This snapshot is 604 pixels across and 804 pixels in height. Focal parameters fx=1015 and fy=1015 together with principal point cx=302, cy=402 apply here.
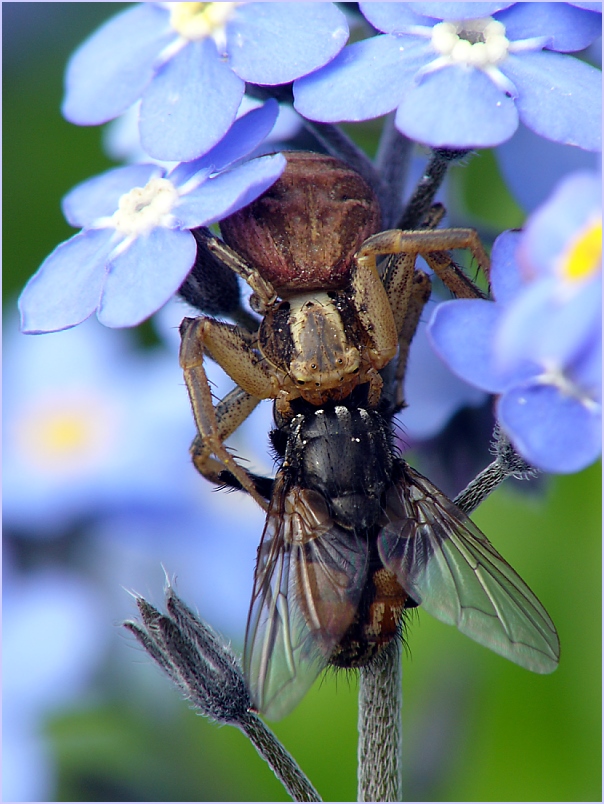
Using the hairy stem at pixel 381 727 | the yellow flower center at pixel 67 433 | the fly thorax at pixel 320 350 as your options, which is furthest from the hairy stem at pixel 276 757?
the yellow flower center at pixel 67 433

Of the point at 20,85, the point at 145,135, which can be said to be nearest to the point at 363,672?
the point at 145,135

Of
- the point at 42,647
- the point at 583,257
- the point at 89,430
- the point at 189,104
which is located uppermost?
the point at 189,104

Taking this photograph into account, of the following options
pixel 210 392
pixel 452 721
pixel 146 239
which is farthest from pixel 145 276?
pixel 452 721

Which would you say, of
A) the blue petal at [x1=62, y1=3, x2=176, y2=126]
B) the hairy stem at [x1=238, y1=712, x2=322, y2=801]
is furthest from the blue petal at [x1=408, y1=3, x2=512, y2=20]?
the hairy stem at [x1=238, y1=712, x2=322, y2=801]

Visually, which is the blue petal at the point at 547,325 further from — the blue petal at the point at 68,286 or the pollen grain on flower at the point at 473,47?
the blue petal at the point at 68,286

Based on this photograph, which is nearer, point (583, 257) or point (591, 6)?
point (583, 257)

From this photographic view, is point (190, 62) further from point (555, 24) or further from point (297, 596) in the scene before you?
point (297, 596)

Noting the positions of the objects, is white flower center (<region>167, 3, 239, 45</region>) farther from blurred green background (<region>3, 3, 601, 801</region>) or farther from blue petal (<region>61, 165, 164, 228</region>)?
blurred green background (<region>3, 3, 601, 801</region>)
